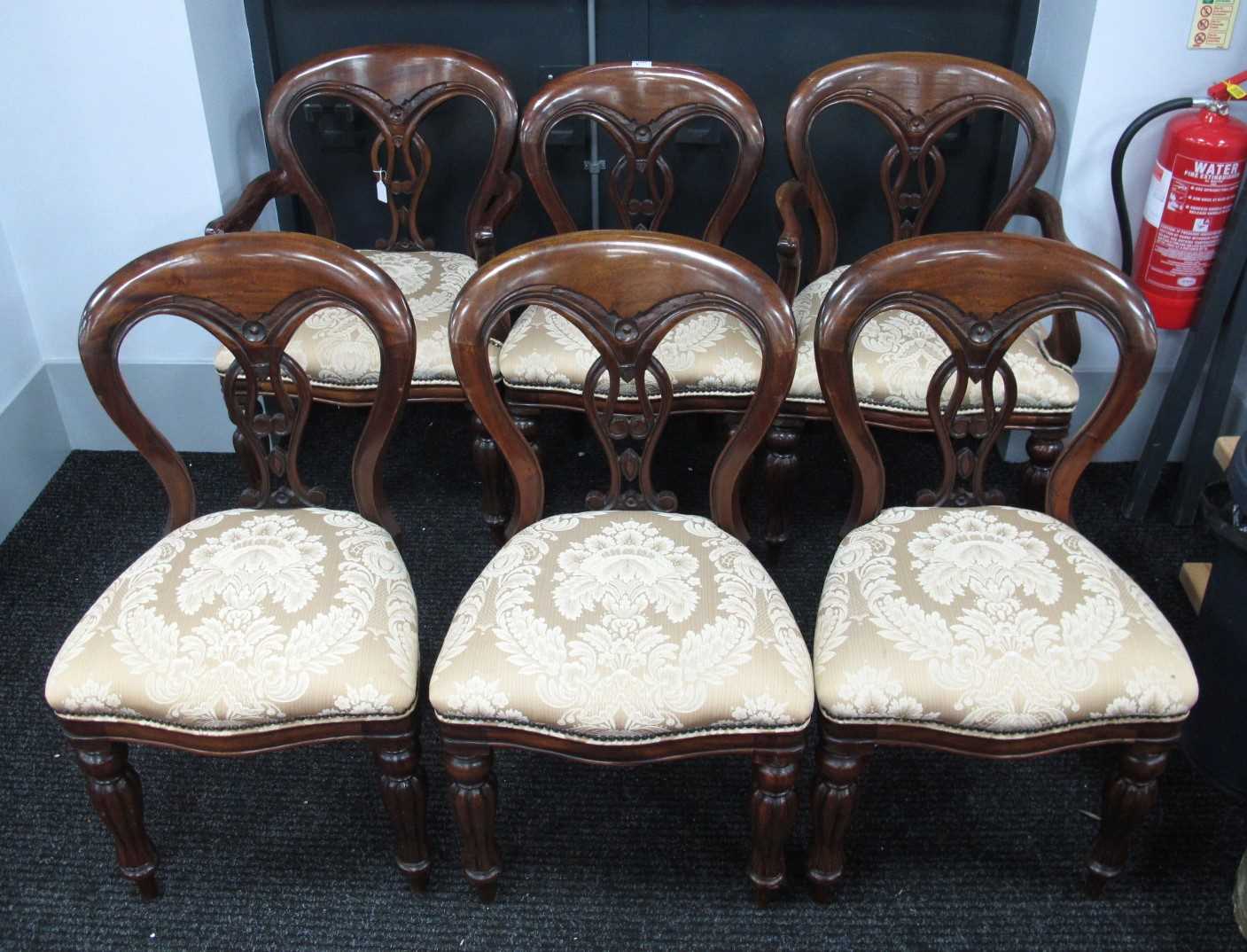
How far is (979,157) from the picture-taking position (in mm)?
2328

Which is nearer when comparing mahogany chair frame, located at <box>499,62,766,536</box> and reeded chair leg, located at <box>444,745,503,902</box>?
reeded chair leg, located at <box>444,745,503,902</box>

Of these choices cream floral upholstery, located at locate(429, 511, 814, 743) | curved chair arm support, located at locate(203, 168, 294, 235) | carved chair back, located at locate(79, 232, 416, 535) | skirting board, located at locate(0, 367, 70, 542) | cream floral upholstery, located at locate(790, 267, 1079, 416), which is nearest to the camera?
cream floral upholstery, located at locate(429, 511, 814, 743)

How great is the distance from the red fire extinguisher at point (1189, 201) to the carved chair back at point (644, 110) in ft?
2.35

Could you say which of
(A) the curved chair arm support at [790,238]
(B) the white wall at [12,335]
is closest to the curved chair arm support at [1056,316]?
(A) the curved chair arm support at [790,238]

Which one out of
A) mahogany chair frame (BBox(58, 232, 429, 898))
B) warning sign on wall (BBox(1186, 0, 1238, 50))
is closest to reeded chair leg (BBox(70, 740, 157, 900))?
mahogany chair frame (BBox(58, 232, 429, 898))

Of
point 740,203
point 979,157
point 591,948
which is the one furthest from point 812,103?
point 591,948

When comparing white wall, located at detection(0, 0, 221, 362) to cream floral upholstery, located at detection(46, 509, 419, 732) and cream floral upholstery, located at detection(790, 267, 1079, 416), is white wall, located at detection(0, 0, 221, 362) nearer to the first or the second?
cream floral upholstery, located at detection(46, 509, 419, 732)

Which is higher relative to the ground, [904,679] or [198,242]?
[198,242]

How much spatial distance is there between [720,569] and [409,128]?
1098mm

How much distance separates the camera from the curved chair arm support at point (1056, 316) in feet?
6.15

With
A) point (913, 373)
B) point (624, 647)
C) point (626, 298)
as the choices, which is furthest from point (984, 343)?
point (624, 647)

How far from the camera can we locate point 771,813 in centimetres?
135

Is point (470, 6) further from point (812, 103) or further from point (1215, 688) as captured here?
point (1215, 688)

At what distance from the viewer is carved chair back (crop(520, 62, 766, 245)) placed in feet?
6.19
